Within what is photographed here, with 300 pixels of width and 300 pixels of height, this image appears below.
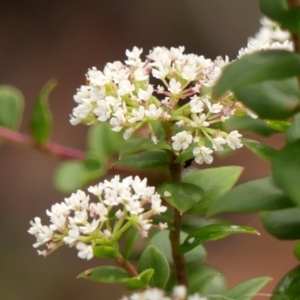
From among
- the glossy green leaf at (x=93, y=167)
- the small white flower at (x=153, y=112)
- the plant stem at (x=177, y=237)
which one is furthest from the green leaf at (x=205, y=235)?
the glossy green leaf at (x=93, y=167)

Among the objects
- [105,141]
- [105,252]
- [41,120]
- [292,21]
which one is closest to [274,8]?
[292,21]

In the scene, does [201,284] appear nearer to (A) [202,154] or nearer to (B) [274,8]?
(A) [202,154]

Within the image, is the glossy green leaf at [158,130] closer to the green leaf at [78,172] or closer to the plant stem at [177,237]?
the plant stem at [177,237]

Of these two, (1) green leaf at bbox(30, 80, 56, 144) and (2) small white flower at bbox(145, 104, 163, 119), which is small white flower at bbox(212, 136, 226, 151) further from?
(1) green leaf at bbox(30, 80, 56, 144)

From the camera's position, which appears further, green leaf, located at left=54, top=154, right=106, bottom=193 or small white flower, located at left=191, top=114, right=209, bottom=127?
green leaf, located at left=54, top=154, right=106, bottom=193

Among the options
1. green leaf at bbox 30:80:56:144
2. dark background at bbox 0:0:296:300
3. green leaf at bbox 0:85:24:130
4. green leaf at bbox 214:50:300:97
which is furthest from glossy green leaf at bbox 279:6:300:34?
dark background at bbox 0:0:296:300

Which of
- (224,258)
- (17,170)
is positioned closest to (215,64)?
(224,258)
